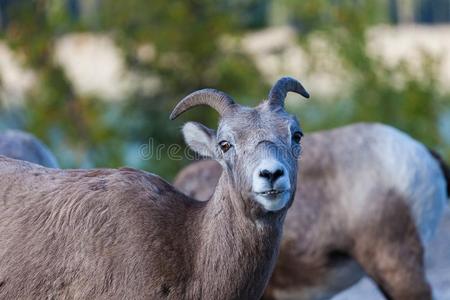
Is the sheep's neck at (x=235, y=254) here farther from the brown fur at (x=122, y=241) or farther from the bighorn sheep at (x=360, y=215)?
the bighorn sheep at (x=360, y=215)

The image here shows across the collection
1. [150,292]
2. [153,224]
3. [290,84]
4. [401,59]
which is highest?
[401,59]

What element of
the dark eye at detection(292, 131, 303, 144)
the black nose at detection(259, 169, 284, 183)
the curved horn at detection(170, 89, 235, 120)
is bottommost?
the black nose at detection(259, 169, 284, 183)

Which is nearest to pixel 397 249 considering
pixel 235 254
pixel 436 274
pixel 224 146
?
pixel 436 274

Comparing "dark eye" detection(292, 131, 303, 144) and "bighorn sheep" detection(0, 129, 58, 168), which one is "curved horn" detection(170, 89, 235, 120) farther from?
"bighorn sheep" detection(0, 129, 58, 168)

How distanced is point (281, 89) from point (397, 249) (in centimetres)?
287

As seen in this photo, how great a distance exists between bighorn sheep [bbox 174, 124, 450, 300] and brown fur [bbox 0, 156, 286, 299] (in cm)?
Result: 281

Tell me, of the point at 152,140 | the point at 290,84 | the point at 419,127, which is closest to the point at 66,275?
the point at 290,84

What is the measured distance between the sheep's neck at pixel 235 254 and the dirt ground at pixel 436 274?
418cm

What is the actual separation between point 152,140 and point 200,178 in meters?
9.80

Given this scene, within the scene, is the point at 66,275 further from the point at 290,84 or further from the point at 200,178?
the point at 200,178

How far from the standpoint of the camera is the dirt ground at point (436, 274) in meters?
10.5

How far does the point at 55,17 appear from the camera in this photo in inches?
787

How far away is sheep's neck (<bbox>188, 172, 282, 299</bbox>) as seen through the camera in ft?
20.1

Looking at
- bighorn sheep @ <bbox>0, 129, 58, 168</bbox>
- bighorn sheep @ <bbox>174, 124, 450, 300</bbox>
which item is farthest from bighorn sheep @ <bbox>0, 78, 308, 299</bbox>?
bighorn sheep @ <bbox>0, 129, 58, 168</bbox>
